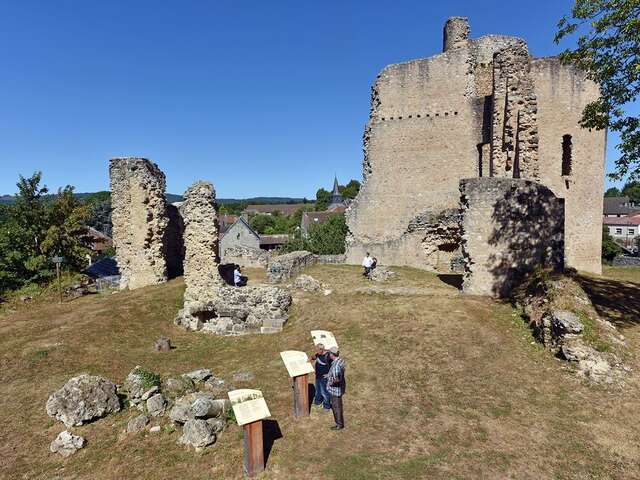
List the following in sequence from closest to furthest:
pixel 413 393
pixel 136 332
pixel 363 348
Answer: pixel 413 393
pixel 363 348
pixel 136 332

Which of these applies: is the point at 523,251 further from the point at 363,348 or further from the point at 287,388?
the point at 287,388

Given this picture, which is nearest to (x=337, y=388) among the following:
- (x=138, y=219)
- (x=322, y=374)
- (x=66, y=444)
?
(x=322, y=374)

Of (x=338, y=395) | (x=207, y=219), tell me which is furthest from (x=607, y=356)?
(x=207, y=219)

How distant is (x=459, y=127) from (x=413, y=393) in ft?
56.0

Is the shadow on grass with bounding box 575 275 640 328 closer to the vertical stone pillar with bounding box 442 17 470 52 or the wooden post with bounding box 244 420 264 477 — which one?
the wooden post with bounding box 244 420 264 477

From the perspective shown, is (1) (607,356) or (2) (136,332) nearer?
(1) (607,356)

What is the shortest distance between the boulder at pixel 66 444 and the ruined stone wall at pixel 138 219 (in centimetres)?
1158

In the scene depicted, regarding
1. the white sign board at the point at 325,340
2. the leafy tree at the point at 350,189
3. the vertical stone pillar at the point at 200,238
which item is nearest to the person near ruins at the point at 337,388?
the white sign board at the point at 325,340

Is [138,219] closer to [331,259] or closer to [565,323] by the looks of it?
[331,259]

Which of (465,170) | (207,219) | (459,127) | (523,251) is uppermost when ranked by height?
(459,127)

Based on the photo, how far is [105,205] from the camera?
61625 millimetres

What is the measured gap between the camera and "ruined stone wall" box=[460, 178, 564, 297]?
11766 mm

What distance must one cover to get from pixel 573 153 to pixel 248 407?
64.1 feet

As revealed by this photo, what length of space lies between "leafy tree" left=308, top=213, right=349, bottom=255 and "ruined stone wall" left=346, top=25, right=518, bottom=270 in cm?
1339
